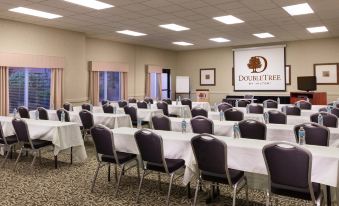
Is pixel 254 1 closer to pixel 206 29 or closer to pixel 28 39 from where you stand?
pixel 206 29

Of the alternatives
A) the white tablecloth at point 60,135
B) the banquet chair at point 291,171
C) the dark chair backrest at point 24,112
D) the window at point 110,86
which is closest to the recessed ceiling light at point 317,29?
the window at point 110,86

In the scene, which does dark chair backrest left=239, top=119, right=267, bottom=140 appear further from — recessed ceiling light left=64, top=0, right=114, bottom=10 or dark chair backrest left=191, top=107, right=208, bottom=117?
recessed ceiling light left=64, top=0, right=114, bottom=10

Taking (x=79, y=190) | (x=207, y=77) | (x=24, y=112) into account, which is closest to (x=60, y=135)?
(x=79, y=190)

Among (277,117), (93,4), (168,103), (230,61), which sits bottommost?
(277,117)

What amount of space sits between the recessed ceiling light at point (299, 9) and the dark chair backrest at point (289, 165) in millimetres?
5592

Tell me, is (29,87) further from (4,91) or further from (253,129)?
(253,129)

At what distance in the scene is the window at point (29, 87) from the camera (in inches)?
346

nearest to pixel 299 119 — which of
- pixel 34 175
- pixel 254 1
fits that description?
pixel 254 1

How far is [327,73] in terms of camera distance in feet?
39.1

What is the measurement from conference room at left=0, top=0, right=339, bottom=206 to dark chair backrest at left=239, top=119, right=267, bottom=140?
0.06 feet

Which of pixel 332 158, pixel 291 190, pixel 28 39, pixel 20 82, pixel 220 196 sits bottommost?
pixel 220 196

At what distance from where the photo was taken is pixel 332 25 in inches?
374

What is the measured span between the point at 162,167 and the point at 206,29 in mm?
7305

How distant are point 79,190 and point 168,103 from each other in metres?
6.87
